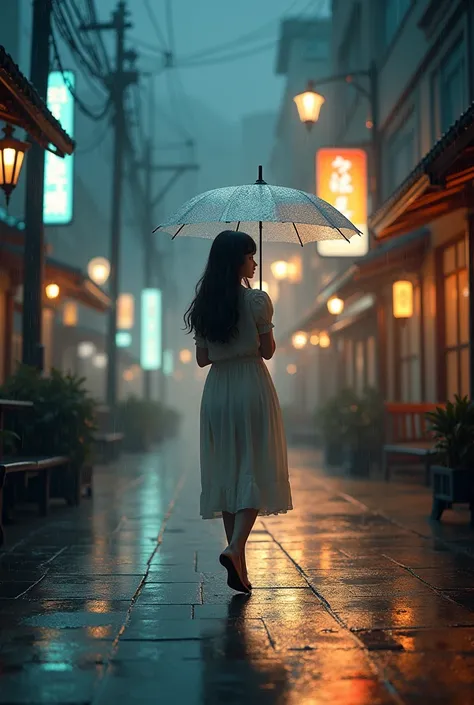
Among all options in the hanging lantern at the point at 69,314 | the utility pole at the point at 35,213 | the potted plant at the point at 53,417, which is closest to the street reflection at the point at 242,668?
the potted plant at the point at 53,417

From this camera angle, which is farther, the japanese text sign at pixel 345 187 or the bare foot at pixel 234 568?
the japanese text sign at pixel 345 187

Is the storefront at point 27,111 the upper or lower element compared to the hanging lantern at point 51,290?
upper

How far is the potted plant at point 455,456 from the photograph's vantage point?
361 inches

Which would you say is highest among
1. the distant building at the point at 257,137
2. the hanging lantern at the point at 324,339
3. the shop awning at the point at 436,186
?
the distant building at the point at 257,137

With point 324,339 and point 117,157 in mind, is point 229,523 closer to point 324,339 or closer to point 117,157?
point 117,157

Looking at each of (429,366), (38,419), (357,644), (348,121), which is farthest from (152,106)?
(357,644)

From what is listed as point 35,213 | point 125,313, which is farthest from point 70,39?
point 125,313

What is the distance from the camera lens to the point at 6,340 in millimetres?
19500

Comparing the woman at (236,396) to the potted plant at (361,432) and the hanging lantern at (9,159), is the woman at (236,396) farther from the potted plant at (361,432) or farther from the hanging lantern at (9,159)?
the potted plant at (361,432)

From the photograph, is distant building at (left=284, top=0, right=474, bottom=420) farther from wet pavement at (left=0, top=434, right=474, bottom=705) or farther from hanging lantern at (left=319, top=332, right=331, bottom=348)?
hanging lantern at (left=319, top=332, right=331, bottom=348)

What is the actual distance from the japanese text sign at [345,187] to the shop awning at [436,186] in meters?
5.09

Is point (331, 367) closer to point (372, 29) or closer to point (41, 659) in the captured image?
point (372, 29)

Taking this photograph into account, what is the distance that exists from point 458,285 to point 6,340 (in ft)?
31.7

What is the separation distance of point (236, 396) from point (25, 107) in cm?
350
